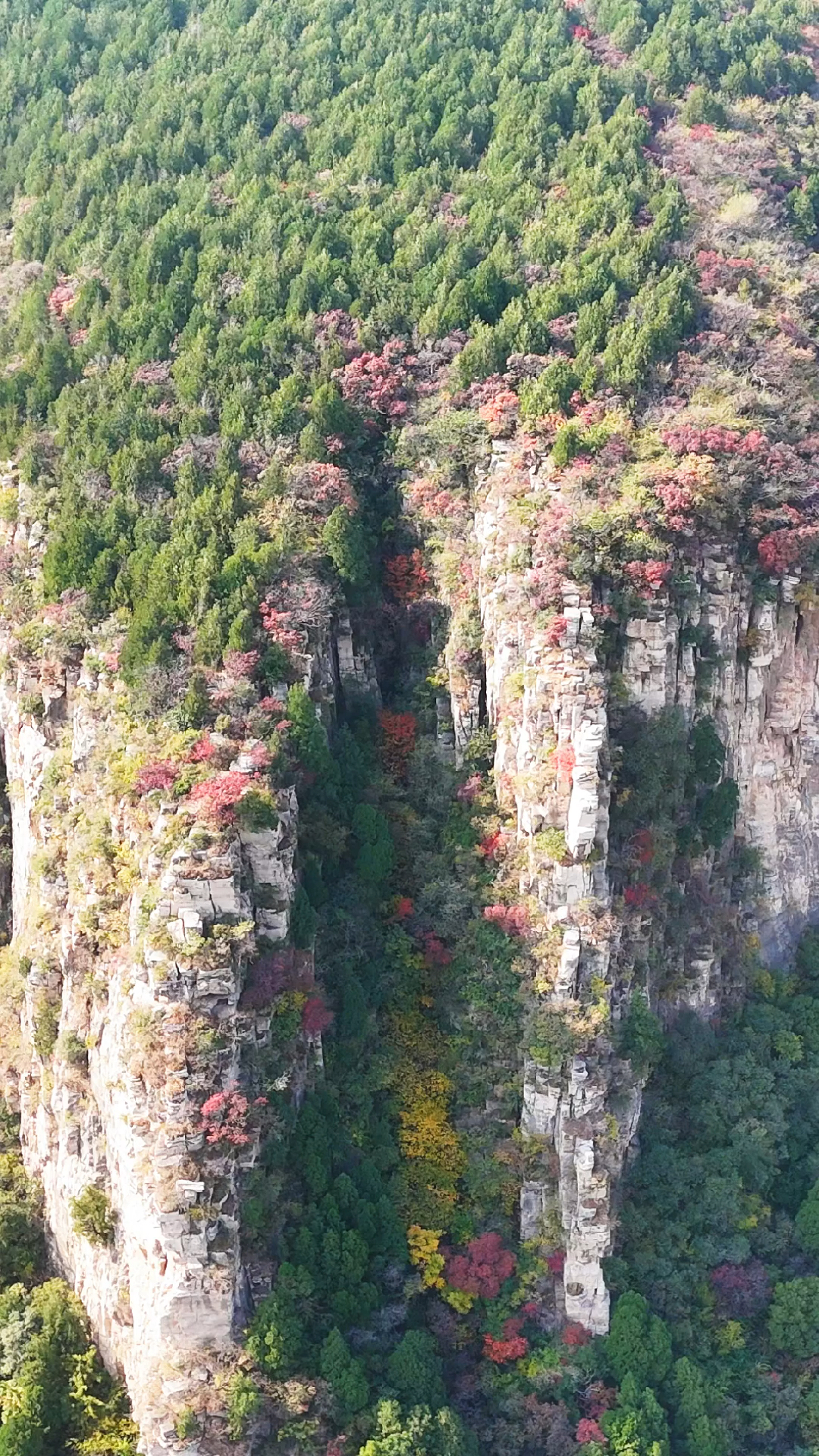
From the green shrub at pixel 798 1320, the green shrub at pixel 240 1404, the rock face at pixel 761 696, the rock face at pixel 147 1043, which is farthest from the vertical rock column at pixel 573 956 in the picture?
the green shrub at pixel 240 1404

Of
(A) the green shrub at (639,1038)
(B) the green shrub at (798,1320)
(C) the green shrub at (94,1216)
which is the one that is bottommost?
(B) the green shrub at (798,1320)

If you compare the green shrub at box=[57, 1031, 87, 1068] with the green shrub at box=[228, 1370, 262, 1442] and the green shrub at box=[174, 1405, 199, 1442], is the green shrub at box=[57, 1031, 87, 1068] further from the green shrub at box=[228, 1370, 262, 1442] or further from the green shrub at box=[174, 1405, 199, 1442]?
the green shrub at box=[174, 1405, 199, 1442]

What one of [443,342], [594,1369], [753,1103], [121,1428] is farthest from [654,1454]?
[443,342]

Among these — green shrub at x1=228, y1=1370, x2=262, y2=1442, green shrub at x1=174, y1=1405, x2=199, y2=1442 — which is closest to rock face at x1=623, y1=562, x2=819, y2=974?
green shrub at x1=228, y1=1370, x2=262, y2=1442

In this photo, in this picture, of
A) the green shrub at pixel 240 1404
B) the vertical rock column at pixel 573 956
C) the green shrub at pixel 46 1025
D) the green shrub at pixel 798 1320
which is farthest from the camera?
the green shrub at pixel 46 1025

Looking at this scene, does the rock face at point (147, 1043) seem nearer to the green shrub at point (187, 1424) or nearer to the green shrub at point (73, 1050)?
the green shrub at point (73, 1050)

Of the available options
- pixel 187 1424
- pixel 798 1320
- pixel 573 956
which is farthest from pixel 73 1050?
pixel 798 1320
